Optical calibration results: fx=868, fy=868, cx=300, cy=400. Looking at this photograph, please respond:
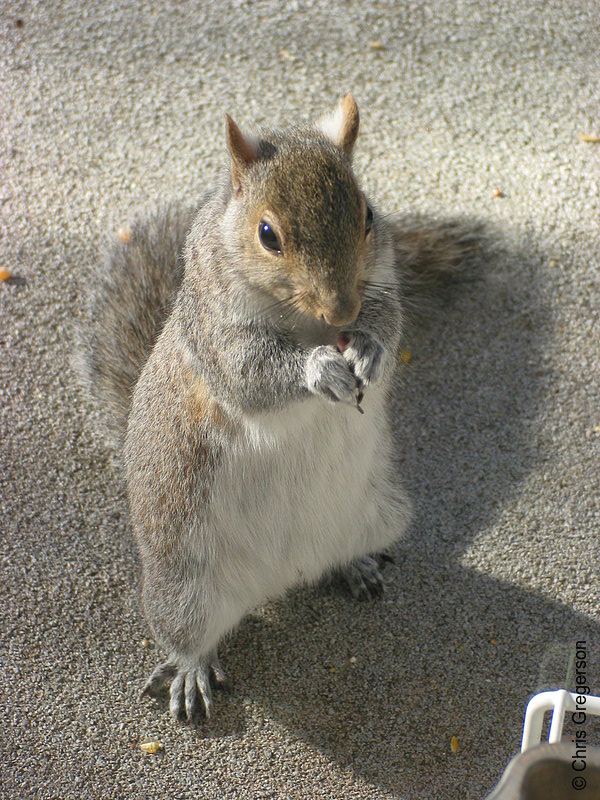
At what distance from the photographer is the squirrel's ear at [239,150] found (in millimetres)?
1480

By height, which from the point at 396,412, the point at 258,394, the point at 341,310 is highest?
the point at 341,310

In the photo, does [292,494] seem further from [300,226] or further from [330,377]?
[300,226]

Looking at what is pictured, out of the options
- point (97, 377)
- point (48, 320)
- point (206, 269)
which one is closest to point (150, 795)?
point (97, 377)

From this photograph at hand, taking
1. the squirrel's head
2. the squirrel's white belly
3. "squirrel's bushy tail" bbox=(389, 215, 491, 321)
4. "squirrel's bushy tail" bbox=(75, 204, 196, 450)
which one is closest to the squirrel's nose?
the squirrel's head

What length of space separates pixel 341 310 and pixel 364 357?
198 mm

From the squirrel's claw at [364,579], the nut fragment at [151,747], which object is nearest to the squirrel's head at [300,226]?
the squirrel's claw at [364,579]

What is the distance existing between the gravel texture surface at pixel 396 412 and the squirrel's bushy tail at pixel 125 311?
17 cm

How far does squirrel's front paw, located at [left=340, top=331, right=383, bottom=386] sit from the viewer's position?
1565 mm

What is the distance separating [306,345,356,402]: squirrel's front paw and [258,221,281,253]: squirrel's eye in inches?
8.8

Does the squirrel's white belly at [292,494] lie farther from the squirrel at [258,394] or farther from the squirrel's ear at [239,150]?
the squirrel's ear at [239,150]

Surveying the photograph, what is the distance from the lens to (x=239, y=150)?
1501 millimetres

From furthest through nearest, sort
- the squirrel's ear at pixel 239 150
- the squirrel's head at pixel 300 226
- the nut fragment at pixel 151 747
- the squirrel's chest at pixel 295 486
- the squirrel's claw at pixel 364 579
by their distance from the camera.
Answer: the squirrel's claw at pixel 364 579
the nut fragment at pixel 151 747
the squirrel's chest at pixel 295 486
the squirrel's ear at pixel 239 150
the squirrel's head at pixel 300 226

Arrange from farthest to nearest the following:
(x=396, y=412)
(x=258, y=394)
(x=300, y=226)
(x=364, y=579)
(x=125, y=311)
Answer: (x=396, y=412), (x=125, y=311), (x=364, y=579), (x=258, y=394), (x=300, y=226)

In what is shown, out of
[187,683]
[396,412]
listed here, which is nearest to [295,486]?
[187,683]
